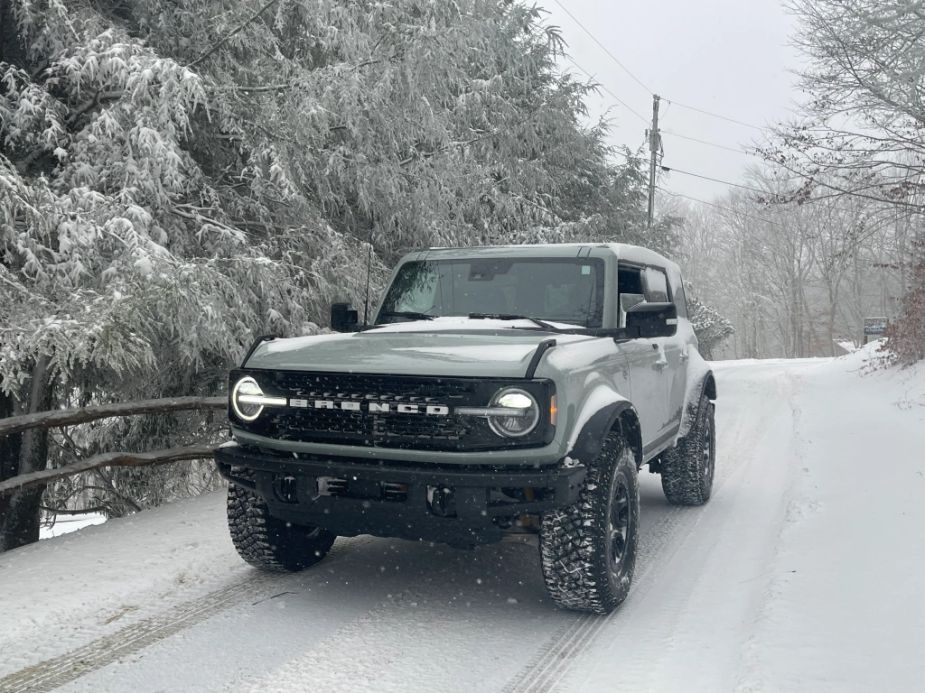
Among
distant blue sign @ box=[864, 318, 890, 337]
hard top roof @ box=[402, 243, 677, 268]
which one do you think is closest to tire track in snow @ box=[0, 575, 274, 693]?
hard top roof @ box=[402, 243, 677, 268]

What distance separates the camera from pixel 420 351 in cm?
397

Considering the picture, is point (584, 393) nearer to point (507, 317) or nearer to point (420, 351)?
point (420, 351)

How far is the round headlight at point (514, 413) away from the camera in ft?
12.0

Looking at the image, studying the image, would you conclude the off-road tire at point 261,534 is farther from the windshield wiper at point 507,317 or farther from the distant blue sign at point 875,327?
the distant blue sign at point 875,327

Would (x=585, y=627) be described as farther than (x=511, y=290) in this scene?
No

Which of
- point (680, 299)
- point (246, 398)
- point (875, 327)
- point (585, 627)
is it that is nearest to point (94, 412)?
point (246, 398)

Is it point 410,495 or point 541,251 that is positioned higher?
point 541,251

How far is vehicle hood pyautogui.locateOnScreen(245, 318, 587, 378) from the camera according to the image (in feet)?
12.2

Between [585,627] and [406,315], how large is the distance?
2341mm

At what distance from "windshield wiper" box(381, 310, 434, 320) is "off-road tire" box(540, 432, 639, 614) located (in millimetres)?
1647

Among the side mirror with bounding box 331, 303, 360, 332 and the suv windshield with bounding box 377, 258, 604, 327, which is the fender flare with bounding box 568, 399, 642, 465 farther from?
the side mirror with bounding box 331, 303, 360, 332

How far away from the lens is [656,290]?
609cm

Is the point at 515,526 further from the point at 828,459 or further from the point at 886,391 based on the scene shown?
the point at 886,391

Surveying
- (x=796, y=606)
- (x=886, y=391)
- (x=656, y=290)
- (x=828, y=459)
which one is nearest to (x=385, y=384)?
(x=796, y=606)
